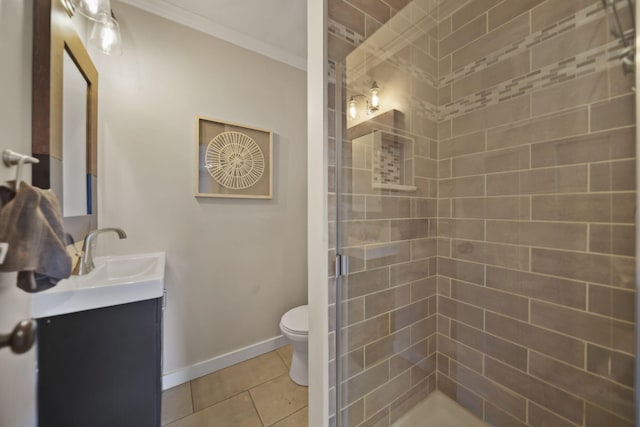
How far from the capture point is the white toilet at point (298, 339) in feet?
4.97

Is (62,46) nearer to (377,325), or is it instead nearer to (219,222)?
(219,222)

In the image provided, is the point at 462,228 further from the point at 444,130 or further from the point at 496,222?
the point at 444,130

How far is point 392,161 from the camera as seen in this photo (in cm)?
121

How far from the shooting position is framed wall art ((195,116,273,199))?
1.71m

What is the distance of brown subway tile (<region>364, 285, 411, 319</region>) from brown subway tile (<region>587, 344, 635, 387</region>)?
0.70 m

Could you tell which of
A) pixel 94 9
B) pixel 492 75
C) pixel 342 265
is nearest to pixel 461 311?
pixel 342 265

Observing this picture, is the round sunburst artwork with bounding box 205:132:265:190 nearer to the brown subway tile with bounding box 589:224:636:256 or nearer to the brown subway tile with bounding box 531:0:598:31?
the brown subway tile with bounding box 531:0:598:31

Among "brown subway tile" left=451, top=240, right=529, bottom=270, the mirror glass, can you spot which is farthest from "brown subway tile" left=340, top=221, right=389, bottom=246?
the mirror glass

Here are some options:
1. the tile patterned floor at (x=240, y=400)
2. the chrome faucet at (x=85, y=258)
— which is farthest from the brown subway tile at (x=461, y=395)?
the chrome faucet at (x=85, y=258)

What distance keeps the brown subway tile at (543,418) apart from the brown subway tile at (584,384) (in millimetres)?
141

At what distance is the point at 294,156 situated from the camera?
2.12 metres

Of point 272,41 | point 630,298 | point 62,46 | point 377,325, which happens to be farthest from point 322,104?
point 272,41

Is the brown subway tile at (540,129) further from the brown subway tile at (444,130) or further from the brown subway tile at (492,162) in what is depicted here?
the brown subway tile at (444,130)

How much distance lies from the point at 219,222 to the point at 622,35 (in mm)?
2177
